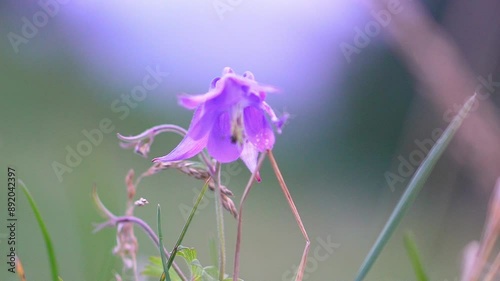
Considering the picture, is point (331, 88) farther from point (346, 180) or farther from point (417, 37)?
point (417, 37)

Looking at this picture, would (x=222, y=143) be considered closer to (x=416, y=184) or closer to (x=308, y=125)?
(x=416, y=184)

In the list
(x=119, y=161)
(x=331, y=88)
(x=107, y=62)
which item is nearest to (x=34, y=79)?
(x=107, y=62)
